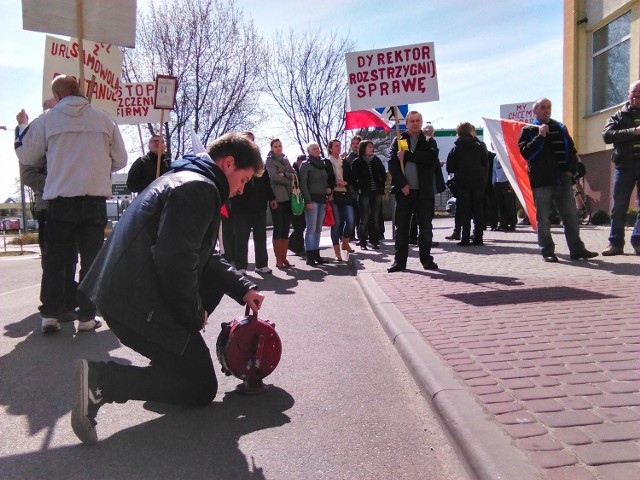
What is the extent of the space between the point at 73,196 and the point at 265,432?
9.56 feet

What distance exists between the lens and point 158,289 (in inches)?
117

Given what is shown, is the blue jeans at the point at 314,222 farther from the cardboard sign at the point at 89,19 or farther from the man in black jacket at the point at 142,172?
the cardboard sign at the point at 89,19

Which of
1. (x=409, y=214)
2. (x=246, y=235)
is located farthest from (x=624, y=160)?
(x=246, y=235)

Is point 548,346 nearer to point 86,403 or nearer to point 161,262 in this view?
point 161,262

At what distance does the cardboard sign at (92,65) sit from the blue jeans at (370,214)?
4.77 m

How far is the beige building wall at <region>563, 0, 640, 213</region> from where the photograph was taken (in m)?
15.8

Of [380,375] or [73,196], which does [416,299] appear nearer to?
[380,375]

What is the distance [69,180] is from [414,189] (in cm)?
437

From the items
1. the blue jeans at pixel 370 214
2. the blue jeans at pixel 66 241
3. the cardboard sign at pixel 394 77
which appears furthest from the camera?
the blue jeans at pixel 370 214

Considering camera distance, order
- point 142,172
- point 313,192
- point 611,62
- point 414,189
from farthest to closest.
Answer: point 611,62 → point 313,192 → point 142,172 → point 414,189

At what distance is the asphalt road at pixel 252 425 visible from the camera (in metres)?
2.69

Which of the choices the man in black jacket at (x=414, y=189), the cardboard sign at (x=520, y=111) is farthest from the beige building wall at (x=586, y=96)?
the man in black jacket at (x=414, y=189)

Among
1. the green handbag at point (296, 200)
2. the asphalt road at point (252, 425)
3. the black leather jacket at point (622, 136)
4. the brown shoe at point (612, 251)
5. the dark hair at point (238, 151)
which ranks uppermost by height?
the black leather jacket at point (622, 136)

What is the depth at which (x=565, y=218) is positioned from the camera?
802cm
